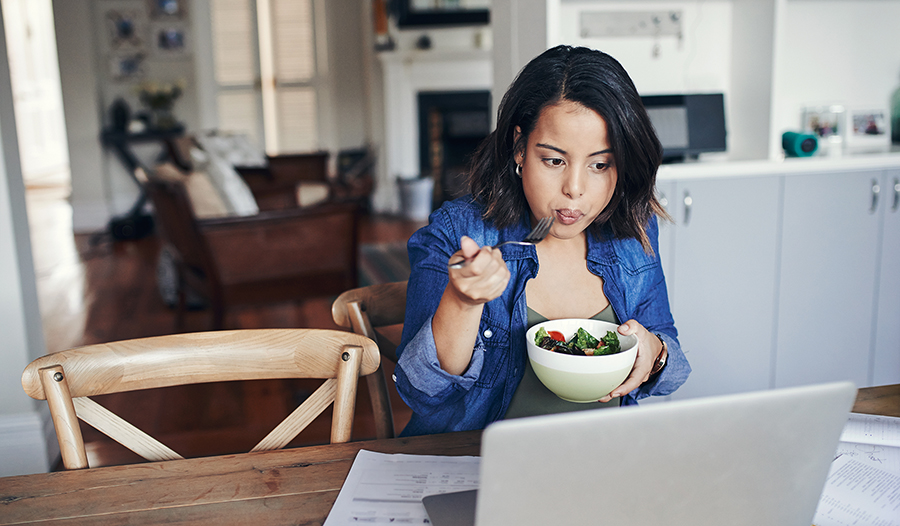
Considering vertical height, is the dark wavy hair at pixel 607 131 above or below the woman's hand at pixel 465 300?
above

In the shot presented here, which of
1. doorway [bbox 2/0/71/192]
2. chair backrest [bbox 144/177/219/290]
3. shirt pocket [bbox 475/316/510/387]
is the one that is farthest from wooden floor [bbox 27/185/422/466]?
doorway [bbox 2/0/71/192]

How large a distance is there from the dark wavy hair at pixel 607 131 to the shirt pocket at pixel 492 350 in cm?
16

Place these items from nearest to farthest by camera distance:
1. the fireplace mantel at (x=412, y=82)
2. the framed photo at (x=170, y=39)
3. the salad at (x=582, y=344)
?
the salad at (x=582, y=344) < the fireplace mantel at (x=412, y=82) < the framed photo at (x=170, y=39)

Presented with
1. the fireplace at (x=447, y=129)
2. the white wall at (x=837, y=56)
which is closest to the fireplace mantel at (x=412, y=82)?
the fireplace at (x=447, y=129)

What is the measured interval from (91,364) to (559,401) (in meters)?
0.67

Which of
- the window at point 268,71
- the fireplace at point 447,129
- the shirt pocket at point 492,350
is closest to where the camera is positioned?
the shirt pocket at point 492,350

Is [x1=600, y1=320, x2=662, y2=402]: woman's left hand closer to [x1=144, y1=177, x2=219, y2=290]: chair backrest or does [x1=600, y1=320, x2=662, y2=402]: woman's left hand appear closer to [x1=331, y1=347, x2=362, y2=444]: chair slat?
[x1=331, y1=347, x2=362, y2=444]: chair slat

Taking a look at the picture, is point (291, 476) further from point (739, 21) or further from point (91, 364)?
point (739, 21)

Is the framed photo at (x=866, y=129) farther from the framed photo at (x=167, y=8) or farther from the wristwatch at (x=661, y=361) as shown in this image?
the framed photo at (x=167, y=8)

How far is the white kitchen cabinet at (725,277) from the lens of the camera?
216 centimetres

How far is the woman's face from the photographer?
94cm

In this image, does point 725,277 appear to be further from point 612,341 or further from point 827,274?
point 612,341

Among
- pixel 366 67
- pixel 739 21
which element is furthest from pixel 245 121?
pixel 739 21

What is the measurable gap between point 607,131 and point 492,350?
1.21 feet
